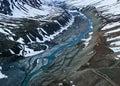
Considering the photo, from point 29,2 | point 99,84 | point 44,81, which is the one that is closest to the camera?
point 99,84

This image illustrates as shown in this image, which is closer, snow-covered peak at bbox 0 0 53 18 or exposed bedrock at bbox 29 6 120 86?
exposed bedrock at bbox 29 6 120 86

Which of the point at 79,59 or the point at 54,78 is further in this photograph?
the point at 79,59

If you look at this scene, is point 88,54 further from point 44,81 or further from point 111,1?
point 111,1

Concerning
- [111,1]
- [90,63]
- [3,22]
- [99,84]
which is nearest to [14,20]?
[3,22]

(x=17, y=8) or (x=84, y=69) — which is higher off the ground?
(x=84, y=69)

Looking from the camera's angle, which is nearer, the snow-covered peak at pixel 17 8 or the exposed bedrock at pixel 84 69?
the exposed bedrock at pixel 84 69

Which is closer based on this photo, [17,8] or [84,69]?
[84,69]

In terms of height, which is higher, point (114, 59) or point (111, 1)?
point (114, 59)

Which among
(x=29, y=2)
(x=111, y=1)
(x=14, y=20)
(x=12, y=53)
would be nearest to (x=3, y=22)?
(x=14, y=20)

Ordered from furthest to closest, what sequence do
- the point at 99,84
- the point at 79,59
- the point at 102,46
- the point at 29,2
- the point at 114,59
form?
the point at 29,2, the point at 102,46, the point at 79,59, the point at 114,59, the point at 99,84
